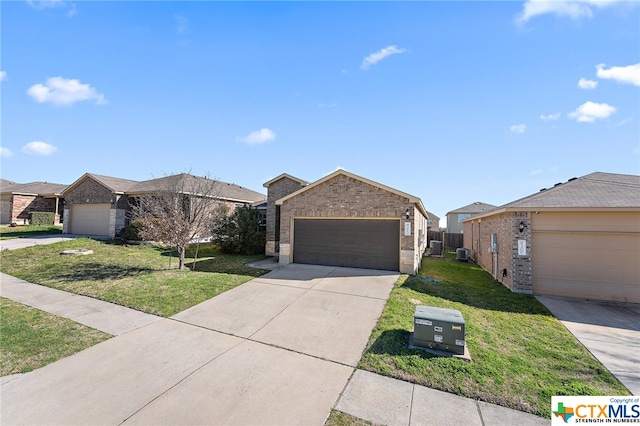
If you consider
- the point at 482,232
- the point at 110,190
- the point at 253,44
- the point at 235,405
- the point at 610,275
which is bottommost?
the point at 235,405

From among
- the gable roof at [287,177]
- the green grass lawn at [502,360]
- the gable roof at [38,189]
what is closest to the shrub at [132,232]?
the gable roof at [287,177]

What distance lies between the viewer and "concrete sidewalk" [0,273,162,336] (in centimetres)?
611

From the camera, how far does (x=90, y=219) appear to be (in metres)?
20.7

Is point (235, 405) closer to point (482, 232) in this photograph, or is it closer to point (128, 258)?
point (128, 258)

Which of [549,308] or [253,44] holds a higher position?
[253,44]

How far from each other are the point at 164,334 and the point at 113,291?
402 cm

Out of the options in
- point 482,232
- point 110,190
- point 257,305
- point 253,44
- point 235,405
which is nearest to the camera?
point 235,405

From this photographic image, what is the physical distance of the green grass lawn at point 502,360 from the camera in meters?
3.95

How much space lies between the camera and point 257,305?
290 inches

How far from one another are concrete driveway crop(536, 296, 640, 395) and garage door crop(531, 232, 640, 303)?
367 mm

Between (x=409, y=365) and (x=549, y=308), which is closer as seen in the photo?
(x=409, y=365)

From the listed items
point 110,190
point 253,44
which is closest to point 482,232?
point 253,44

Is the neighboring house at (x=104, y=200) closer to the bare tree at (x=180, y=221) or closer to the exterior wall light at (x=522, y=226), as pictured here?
the bare tree at (x=180, y=221)

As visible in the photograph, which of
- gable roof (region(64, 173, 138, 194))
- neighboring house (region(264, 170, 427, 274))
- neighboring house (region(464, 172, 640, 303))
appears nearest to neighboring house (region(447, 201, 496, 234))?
neighboring house (region(464, 172, 640, 303))
